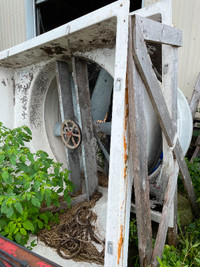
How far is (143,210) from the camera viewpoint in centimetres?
157

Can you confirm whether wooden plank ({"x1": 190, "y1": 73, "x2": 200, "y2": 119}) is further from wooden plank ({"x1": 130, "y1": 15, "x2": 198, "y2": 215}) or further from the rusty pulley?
the rusty pulley

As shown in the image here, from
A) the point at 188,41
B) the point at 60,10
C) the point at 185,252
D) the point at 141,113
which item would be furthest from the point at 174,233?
the point at 60,10

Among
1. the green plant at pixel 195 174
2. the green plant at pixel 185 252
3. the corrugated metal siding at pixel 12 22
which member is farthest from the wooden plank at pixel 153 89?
the corrugated metal siding at pixel 12 22

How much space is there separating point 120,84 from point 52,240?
1.73m

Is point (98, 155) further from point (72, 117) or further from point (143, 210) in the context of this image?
point (143, 210)

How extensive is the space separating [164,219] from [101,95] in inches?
86.5

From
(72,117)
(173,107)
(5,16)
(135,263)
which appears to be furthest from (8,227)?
(5,16)

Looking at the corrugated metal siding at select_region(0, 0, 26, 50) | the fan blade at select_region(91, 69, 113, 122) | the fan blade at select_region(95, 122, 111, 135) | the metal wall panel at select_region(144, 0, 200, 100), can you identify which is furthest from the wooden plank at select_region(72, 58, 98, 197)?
the corrugated metal siding at select_region(0, 0, 26, 50)

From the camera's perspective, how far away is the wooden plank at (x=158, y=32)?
1463 mm

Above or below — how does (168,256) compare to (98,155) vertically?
below

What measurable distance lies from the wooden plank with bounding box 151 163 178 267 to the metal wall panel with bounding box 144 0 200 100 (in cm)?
226

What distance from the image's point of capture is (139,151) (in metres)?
1.46

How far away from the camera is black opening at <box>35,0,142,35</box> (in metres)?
6.02

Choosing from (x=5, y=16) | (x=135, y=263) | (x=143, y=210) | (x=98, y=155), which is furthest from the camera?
(x=5, y=16)
